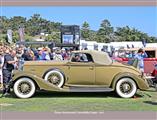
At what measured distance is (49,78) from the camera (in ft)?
41.4

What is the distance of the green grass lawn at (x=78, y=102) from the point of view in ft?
33.4

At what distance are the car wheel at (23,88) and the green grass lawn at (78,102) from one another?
0.58 feet

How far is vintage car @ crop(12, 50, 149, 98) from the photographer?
483 inches

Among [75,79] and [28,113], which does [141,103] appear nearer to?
[75,79]

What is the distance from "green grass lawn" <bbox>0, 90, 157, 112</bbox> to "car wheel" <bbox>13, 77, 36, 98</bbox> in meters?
0.18

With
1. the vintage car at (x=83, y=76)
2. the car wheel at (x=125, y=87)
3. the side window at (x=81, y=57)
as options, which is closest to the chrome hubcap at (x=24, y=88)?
the vintage car at (x=83, y=76)

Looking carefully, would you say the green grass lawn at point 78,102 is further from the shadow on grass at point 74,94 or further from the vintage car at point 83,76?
the vintage car at point 83,76

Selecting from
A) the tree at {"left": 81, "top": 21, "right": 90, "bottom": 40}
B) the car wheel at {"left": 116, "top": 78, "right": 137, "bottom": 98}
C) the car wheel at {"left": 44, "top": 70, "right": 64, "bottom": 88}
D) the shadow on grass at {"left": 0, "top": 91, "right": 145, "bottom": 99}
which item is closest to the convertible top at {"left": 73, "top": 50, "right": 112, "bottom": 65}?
the car wheel at {"left": 116, "top": 78, "right": 137, "bottom": 98}

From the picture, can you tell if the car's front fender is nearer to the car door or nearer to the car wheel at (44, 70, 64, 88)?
the car wheel at (44, 70, 64, 88)

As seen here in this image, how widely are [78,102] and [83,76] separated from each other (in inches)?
60.3

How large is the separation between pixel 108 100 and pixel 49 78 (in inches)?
80.4

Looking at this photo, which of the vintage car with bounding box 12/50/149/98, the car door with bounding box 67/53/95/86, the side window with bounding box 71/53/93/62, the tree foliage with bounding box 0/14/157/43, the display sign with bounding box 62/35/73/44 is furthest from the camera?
the tree foliage with bounding box 0/14/157/43

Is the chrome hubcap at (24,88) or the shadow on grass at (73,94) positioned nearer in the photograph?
the chrome hubcap at (24,88)

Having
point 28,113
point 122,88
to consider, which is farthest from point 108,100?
point 28,113
